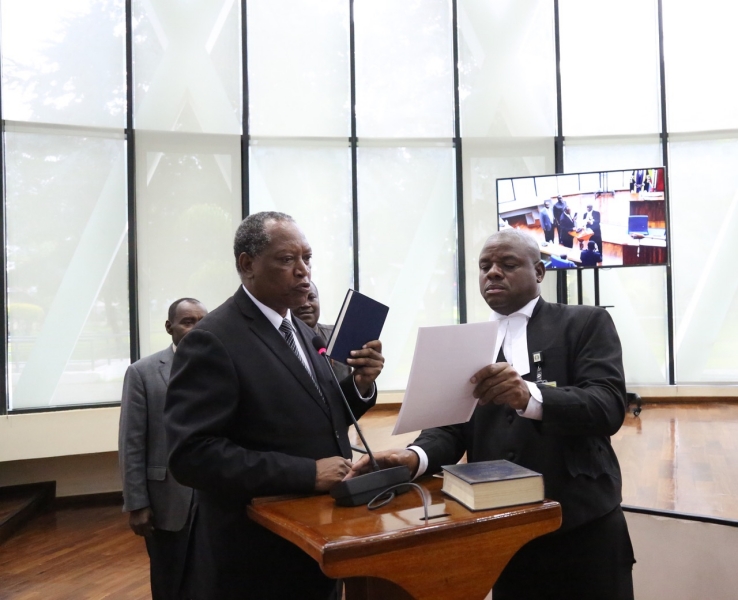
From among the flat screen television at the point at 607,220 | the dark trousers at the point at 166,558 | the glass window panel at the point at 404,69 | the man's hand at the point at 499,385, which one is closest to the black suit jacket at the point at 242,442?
the man's hand at the point at 499,385

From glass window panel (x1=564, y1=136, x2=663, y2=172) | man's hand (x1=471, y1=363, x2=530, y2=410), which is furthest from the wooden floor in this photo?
glass window panel (x1=564, y1=136, x2=663, y2=172)

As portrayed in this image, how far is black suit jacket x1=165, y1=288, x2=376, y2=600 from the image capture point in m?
1.39

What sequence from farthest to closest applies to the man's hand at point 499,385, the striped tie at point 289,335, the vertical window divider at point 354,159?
1. the vertical window divider at point 354,159
2. the striped tie at point 289,335
3. the man's hand at point 499,385

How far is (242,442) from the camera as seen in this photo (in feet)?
4.88

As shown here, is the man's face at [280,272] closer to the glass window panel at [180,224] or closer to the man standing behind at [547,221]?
the glass window panel at [180,224]

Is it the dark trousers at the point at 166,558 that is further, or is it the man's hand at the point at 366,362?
the dark trousers at the point at 166,558

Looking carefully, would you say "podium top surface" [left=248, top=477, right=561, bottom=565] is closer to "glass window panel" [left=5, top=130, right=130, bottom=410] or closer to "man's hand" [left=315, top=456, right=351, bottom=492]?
"man's hand" [left=315, top=456, right=351, bottom=492]

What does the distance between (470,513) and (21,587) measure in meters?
3.67

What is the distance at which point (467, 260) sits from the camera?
719cm

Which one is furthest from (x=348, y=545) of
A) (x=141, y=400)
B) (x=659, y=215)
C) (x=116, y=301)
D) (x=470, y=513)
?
(x=659, y=215)

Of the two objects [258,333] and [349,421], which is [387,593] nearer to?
[349,421]

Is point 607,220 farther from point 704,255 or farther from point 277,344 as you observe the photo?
point 277,344

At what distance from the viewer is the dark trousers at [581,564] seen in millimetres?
1622

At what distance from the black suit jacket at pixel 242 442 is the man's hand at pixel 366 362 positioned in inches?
5.2
